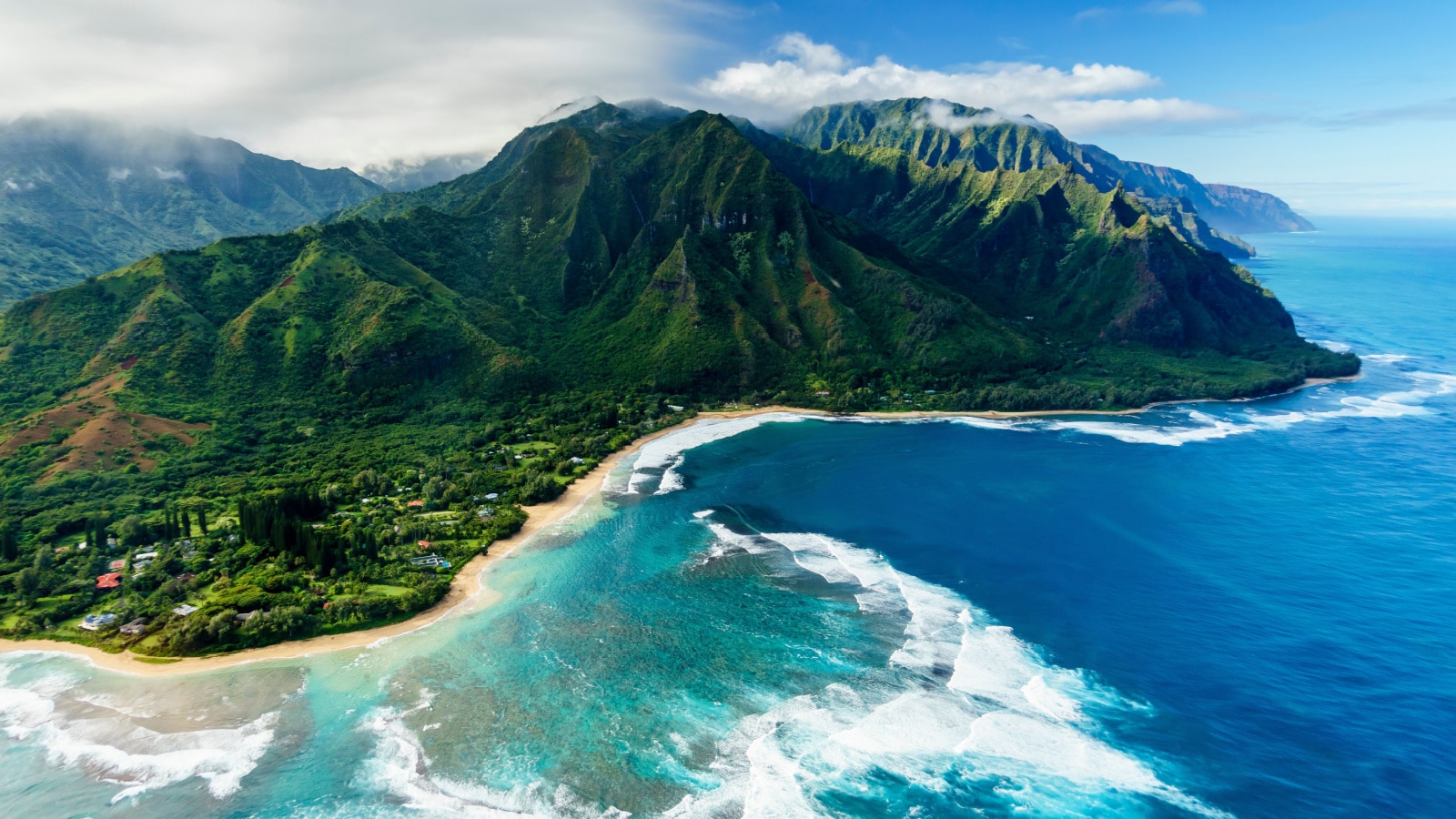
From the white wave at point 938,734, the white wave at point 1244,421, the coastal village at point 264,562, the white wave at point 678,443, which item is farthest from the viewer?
the white wave at point 1244,421

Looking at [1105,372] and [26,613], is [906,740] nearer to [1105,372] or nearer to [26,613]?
[26,613]

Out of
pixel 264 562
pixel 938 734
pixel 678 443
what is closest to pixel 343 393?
pixel 264 562

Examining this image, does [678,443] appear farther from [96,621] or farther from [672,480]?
[96,621]

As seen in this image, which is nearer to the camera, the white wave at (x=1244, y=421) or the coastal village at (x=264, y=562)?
the coastal village at (x=264, y=562)

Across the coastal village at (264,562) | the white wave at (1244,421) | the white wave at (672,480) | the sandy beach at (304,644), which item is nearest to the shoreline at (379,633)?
the sandy beach at (304,644)

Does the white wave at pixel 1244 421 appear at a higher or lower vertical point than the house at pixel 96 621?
higher

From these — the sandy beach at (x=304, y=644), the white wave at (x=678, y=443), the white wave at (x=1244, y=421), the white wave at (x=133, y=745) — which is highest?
the white wave at (x=1244, y=421)

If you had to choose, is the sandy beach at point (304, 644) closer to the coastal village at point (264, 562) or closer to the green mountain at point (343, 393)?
the coastal village at point (264, 562)

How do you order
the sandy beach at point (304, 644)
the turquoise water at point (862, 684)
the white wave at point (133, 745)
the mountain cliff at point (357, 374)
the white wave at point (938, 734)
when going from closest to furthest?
the white wave at point (938, 734) → the turquoise water at point (862, 684) → the white wave at point (133, 745) → the sandy beach at point (304, 644) → the mountain cliff at point (357, 374)
